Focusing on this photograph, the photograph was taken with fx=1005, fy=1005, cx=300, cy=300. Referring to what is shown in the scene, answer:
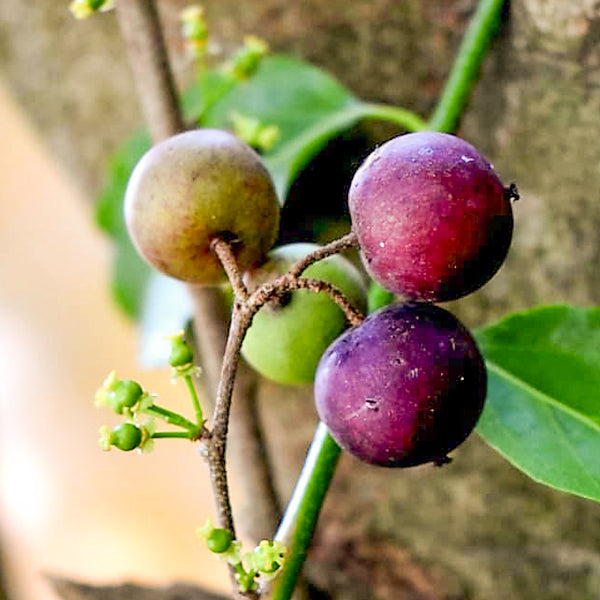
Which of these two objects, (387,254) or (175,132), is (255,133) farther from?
(387,254)

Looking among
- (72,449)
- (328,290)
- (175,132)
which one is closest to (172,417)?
(328,290)

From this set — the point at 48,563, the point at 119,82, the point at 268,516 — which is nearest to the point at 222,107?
the point at 119,82

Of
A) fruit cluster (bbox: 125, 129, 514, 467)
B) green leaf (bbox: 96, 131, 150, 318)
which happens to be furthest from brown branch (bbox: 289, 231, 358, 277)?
green leaf (bbox: 96, 131, 150, 318)

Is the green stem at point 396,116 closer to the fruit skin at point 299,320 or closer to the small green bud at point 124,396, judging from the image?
the fruit skin at point 299,320

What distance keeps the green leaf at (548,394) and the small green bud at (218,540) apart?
0.72ft

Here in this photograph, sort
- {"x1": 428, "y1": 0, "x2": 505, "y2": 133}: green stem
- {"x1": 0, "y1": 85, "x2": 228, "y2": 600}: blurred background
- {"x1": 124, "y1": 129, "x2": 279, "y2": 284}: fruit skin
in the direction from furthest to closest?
{"x1": 0, "y1": 85, "x2": 228, "y2": 600}: blurred background
{"x1": 428, "y1": 0, "x2": 505, "y2": 133}: green stem
{"x1": 124, "y1": 129, "x2": 279, "y2": 284}: fruit skin

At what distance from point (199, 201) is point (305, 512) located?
0.22 m

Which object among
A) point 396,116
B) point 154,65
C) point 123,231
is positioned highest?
point 154,65

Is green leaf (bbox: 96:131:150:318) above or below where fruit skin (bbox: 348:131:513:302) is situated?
below

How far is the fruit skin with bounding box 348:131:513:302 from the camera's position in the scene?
525mm

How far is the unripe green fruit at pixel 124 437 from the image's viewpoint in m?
0.56

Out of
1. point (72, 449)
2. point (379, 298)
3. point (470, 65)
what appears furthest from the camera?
point (72, 449)

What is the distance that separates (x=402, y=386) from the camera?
547 mm

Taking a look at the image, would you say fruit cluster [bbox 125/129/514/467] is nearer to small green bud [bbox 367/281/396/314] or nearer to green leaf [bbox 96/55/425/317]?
small green bud [bbox 367/281/396/314]
